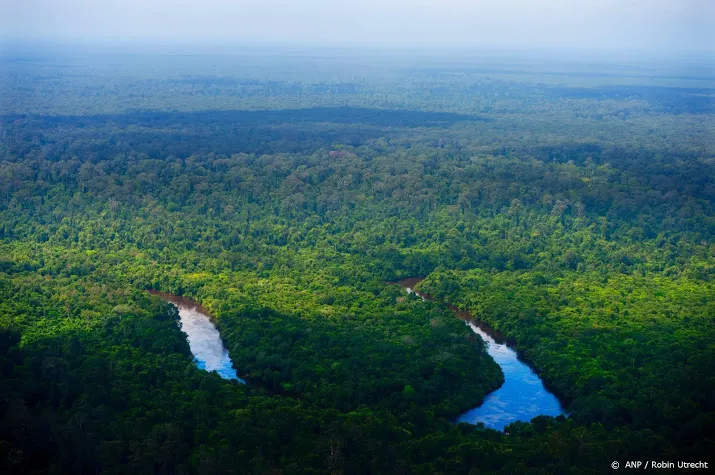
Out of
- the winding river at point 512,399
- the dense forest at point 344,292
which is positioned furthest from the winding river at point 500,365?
the dense forest at point 344,292

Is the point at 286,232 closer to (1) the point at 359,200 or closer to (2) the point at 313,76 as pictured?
(1) the point at 359,200

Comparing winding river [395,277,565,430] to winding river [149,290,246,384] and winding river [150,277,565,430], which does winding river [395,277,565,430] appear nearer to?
winding river [150,277,565,430]

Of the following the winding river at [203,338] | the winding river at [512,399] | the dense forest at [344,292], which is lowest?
the winding river at [203,338]

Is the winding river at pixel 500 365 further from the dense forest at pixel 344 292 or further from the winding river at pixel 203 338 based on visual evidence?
the dense forest at pixel 344 292

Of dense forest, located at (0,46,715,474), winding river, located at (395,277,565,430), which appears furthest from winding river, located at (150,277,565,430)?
dense forest, located at (0,46,715,474)

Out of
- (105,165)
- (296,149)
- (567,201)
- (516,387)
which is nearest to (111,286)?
(516,387)

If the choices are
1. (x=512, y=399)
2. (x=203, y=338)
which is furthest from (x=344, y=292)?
(x=512, y=399)

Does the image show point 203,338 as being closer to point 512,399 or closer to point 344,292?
point 344,292
